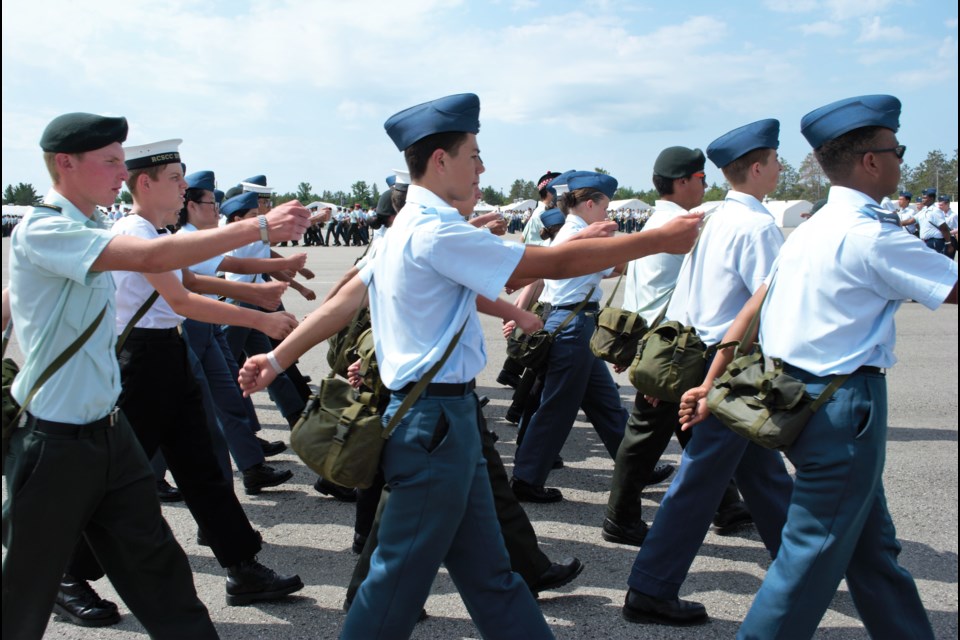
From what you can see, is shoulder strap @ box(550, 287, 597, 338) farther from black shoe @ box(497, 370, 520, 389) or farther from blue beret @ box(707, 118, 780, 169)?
black shoe @ box(497, 370, 520, 389)

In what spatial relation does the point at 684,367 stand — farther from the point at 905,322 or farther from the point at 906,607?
the point at 905,322

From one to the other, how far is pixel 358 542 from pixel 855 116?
2909mm

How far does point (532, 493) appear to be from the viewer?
201 inches

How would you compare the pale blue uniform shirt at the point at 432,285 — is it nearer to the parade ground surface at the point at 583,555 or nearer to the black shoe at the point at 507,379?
the parade ground surface at the point at 583,555

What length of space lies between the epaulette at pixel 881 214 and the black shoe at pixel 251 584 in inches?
109

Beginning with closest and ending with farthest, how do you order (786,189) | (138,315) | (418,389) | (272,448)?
1. (418,389)
2. (138,315)
3. (272,448)
4. (786,189)

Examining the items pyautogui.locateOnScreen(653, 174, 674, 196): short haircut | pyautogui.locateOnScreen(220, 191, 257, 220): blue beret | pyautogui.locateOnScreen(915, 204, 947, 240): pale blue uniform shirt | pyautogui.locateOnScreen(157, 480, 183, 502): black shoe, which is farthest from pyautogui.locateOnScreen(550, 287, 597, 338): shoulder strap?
pyautogui.locateOnScreen(915, 204, 947, 240): pale blue uniform shirt

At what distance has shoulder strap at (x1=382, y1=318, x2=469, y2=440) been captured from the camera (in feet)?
8.49

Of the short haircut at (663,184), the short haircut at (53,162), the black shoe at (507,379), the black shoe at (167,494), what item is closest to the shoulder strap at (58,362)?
the short haircut at (53,162)

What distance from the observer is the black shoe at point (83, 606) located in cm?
360

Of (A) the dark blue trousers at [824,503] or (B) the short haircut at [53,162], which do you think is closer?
(A) the dark blue trousers at [824,503]

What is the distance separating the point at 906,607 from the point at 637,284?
2376 mm

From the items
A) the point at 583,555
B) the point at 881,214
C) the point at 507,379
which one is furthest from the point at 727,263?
the point at 507,379

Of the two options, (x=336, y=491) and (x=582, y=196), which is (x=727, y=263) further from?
(x=336, y=491)
